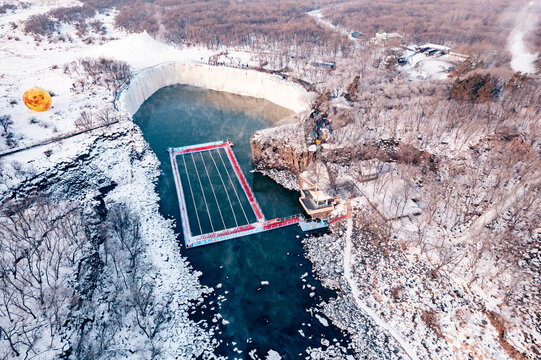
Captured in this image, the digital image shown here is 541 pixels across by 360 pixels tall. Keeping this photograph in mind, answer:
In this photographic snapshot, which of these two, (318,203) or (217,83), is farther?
(217,83)

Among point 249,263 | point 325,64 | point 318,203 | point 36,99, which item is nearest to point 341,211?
point 318,203

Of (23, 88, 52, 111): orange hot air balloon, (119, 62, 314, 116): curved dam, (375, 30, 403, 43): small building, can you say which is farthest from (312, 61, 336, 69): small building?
(23, 88, 52, 111): orange hot air balloon

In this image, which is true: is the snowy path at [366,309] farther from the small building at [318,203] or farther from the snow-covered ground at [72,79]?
the snow-covered ground at [72,79]

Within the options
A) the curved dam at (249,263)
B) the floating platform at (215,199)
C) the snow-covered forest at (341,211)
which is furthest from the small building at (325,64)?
the floating platform at (215,199)

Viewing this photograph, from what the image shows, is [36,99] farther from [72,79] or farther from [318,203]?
[318,203]

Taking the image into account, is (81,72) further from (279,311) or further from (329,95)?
(279,311)
